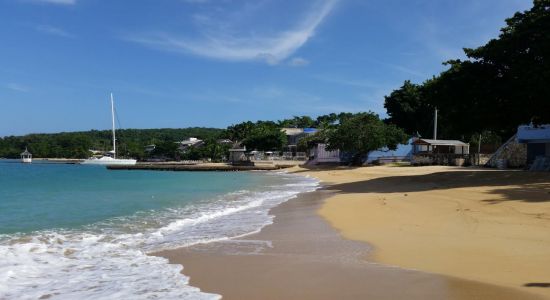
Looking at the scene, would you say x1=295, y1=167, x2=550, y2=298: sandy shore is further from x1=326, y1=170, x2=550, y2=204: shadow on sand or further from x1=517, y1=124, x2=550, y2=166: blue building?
x1=517, y1=124, x2=550, y2=166: blue building

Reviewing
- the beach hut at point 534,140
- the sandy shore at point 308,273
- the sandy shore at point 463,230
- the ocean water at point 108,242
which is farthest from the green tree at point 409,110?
the sandy shore at point 308,273

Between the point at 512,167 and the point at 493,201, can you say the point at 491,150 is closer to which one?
the point at 512,167

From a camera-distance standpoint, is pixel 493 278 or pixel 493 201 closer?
pixel 493 278

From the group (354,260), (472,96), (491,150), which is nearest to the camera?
(354,260)

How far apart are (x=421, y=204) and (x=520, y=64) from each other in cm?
1113

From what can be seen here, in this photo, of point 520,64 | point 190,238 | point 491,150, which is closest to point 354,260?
point 190,238

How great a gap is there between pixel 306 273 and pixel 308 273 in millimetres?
32

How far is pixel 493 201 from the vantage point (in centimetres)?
1422

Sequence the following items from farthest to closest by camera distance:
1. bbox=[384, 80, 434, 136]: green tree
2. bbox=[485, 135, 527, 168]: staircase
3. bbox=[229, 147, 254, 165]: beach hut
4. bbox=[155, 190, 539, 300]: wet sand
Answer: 1. bbox=[229, 147, 254, 165]: beach hut
2. bbox=[384, 80, 434, 136]: green tree
3. bbox=[485, 135, 527, 168]: staircase
4. bbox=[155, 190, 539, 300]: wet sand

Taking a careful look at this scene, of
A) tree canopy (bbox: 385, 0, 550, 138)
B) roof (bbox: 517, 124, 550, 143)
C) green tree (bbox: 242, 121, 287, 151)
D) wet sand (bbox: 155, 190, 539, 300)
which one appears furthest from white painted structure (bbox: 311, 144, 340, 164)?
wet sand (bbox: 155, 190, 539, 300)

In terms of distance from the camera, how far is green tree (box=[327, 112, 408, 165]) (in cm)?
5069

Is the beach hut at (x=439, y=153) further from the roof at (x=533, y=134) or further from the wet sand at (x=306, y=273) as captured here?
the wet sand at (x=306, y=273)

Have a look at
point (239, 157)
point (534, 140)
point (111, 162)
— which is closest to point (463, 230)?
point (534, 140)

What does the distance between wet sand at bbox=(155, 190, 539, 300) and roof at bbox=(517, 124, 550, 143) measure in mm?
25584
